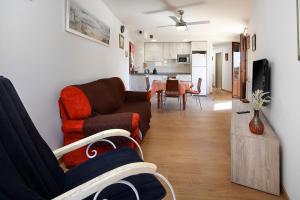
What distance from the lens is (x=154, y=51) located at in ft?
30.2

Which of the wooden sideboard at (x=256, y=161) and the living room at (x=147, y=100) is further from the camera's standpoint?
the wooden sideboard at (x=256, y=161)

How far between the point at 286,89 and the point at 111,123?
1.59 meters

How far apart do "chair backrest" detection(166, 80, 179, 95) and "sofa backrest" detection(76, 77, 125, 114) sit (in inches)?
77.3

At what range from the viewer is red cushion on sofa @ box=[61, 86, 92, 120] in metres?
2.39

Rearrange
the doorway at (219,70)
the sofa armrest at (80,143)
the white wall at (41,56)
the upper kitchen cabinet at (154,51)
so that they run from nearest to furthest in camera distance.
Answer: the sofa armrest at (80,143)
the white wall at (41,56)
the upper kitchen cabinet at (154,51)
the doorway at (219,70)

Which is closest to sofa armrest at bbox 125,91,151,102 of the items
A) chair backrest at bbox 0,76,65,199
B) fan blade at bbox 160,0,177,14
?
fan blade at bbox 160,0,177,14

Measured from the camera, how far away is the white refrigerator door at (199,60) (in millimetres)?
8609

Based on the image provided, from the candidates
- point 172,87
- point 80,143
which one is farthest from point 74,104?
point 172,87

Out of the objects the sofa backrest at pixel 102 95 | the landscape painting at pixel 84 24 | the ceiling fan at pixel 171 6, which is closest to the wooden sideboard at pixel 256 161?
the sofa backrest at pixel 102 95

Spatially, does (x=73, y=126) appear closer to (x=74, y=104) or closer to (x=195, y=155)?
(x=74, y=104)

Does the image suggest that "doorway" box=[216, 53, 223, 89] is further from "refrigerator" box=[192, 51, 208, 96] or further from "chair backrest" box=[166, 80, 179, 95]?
"chair backrest" box=[166, 80, 179, 95]

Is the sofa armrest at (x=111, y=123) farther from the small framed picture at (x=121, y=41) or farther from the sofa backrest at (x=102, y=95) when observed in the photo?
the small framed picture at (x=121, y=41)

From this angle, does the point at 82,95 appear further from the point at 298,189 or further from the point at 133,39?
the point at 133,39

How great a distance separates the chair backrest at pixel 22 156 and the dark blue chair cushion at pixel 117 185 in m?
0.10
